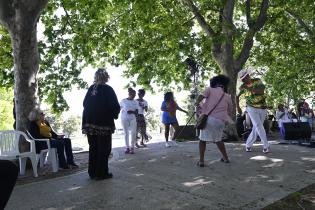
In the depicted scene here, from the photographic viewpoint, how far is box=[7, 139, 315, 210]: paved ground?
5461 mm

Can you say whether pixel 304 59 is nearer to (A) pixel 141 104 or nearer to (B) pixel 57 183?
(A) pixel 141 104

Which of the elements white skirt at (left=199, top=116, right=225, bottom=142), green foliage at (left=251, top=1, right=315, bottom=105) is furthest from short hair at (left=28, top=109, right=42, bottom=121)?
green foliage at (left=251, top=1, right=315, bottom=105)

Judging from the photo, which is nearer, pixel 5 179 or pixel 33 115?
pixel 5 179

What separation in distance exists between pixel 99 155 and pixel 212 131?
247 centimetres

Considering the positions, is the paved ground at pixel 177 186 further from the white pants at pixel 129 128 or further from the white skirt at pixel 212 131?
the white pants at pixel 129 128

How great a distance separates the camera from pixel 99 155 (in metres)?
7.05

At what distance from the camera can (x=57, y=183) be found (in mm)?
6875

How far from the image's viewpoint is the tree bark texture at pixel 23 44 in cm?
896

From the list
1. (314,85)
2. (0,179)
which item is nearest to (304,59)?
(314,85)

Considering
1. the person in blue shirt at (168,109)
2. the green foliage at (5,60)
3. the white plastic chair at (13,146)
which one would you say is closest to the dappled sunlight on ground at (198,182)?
Answer: the white plastic chair at (13,146)

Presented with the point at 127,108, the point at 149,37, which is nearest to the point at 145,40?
the point at 149,37

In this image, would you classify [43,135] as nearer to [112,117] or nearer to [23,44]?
[23,44]

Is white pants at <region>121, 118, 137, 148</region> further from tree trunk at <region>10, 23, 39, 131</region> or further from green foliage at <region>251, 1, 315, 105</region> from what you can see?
green foliage at <region>251, 1, 315, 105</region>

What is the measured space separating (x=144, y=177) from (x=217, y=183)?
1319 mm
